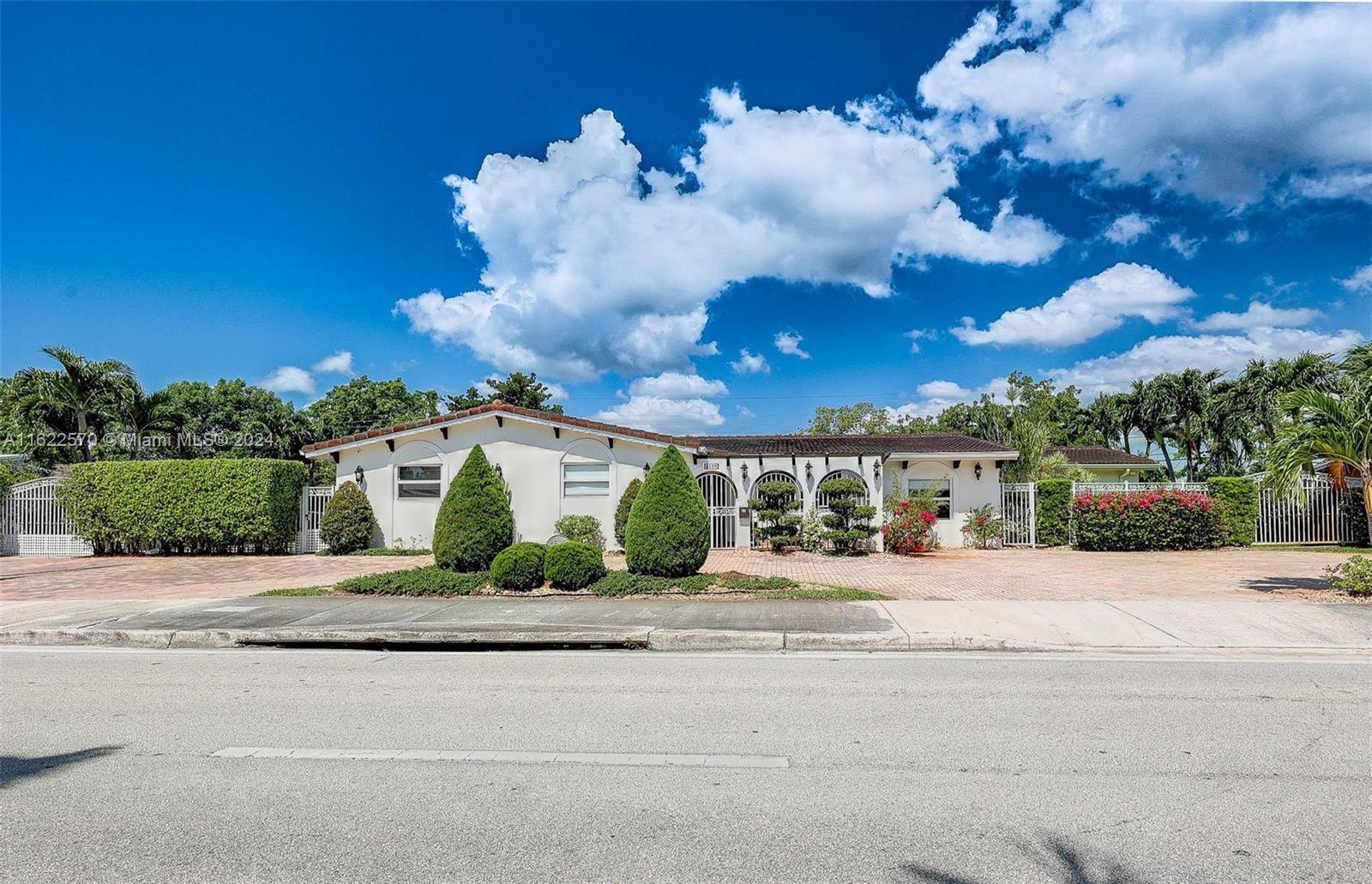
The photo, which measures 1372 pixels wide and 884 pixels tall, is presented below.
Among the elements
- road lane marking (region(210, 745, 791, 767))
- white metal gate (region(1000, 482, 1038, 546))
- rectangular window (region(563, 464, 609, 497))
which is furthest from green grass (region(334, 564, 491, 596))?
white metal gate (region(1000, 482, 1038, 546))

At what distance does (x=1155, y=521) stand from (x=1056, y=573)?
710 cm

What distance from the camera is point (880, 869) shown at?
11.1ft

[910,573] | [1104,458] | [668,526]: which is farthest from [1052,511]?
[1104,458]

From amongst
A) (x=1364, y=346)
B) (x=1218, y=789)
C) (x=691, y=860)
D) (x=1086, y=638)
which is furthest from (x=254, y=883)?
(x=1364, y=346)

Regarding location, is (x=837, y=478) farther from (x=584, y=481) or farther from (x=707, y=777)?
(x=707, y=777)

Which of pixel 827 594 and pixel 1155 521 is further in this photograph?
pixel 1155 521

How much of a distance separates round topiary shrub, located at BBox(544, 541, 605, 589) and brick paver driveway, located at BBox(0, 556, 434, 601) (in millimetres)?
4852

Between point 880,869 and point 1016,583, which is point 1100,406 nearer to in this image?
point 1016,583

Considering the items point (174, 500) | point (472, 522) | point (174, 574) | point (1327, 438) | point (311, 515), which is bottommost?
point (174, 574)

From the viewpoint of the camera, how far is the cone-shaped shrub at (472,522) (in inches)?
545

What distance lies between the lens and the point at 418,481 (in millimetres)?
20672

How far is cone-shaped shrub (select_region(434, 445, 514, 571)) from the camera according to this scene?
13.8 m

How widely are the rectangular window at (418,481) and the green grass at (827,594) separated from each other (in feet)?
39.2

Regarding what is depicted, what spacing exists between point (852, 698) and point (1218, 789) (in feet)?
8.49
